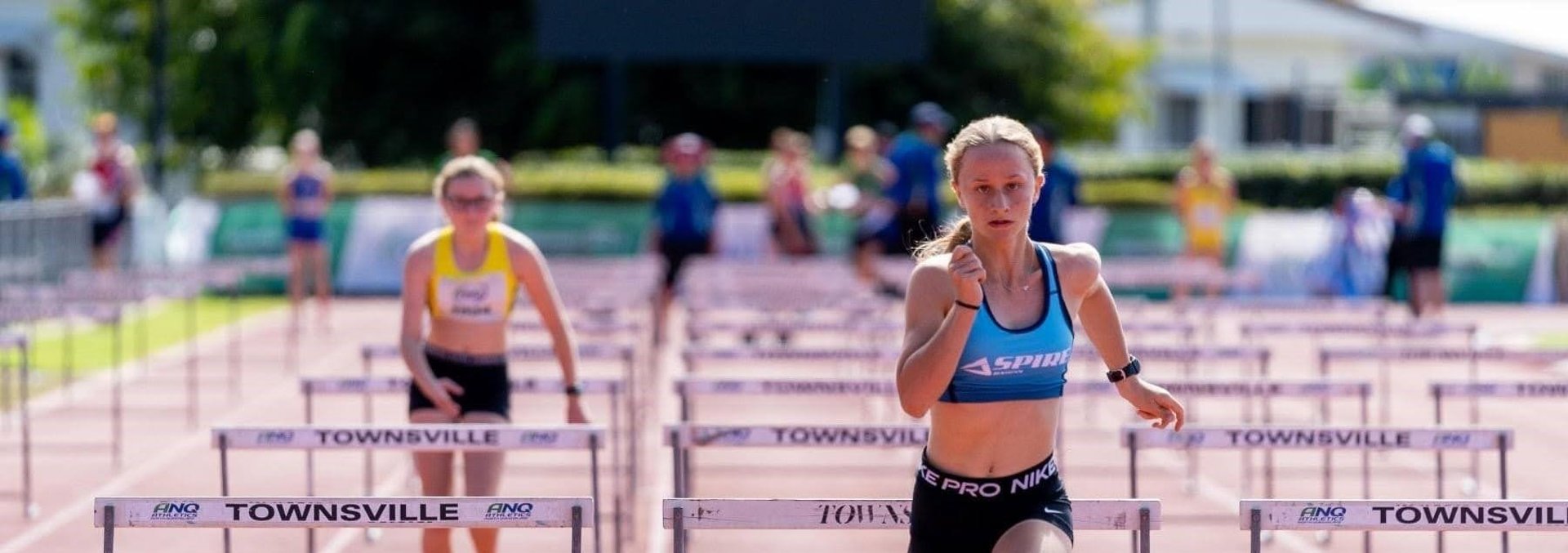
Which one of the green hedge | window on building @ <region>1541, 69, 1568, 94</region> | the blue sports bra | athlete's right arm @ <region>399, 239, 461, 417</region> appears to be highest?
window on building @ <region>1541, 69, 1568, 94</region>

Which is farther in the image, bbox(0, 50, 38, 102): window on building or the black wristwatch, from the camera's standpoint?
bbox(0, 50, 38, 102): window on building

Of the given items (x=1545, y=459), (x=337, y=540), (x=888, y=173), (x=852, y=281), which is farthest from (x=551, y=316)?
(x=888, y=173)

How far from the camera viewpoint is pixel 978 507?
5148mm

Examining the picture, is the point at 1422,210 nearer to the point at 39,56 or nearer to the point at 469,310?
the point at 469,310

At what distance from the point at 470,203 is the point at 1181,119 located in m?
74.2

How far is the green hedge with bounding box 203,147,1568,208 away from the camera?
2797 centimetres

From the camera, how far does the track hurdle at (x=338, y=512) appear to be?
569cm

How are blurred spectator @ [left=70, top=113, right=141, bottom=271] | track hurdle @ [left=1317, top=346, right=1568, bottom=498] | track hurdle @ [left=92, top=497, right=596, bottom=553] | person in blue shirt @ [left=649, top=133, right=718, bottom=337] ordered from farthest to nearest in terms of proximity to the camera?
1. blurred spectator @ [left=70, top=113, right=141, bottom=271]
2. person in blue shirt @ [left=649, top=133, right=718, bottom=337]
3. track hurdle @ [left=1317, top=346, right=1568, bottom=498]
4. track hurdle @ [left=92, top=497, right=596, bottom=553]

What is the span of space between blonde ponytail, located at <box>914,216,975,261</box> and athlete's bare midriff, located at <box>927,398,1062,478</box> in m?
0.38

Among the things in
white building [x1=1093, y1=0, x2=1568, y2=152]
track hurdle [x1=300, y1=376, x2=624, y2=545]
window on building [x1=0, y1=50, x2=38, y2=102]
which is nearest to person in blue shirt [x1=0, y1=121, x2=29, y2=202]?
track hurdle [x1=300, y1=376, x2=624, y2=545]

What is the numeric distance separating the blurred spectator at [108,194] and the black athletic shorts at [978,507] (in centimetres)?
1793

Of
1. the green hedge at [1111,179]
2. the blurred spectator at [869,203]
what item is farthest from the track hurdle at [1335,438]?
the green hedge at [1111,179]

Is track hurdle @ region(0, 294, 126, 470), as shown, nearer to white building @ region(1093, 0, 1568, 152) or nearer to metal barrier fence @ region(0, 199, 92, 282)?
metal barrier fence @ region(0, 199, 92, 282)

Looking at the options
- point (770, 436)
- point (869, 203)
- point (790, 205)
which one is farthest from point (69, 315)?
point (790, 205)
